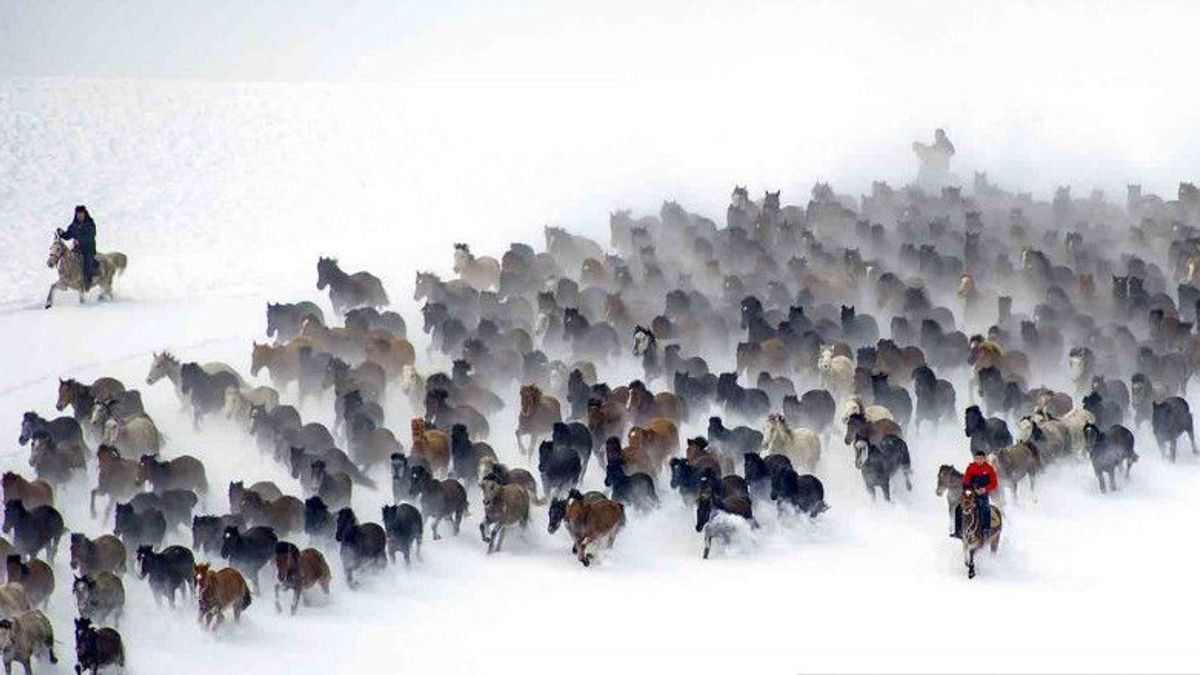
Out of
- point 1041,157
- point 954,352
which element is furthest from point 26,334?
point 1041,157

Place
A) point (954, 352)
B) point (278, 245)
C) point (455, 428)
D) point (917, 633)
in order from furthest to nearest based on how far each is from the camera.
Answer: point (278, 245), point (954, 352), point (455, 428), point (917, 633)

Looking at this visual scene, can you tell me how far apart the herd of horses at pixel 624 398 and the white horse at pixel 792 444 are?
3cm

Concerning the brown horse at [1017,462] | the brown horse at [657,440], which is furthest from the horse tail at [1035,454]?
the brown horse at [657,440]

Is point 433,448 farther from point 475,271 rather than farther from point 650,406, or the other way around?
point 475,271

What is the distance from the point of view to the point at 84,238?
29.0 metres

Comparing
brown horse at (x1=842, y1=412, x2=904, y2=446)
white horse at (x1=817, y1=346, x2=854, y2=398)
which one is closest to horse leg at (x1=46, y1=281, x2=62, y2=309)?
white horse at (x1=817, y1=346, x2=854, y2=398)

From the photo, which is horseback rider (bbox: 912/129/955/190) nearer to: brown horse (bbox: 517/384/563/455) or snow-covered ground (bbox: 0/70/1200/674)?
snow-covered ground (bbox: 0/70/1200/674)

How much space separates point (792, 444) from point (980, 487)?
309 cm

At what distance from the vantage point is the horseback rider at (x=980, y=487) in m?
20.3

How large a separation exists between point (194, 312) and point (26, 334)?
272 cm

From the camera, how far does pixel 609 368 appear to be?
2628 cm

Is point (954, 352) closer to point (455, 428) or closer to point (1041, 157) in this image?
point (455, 428)

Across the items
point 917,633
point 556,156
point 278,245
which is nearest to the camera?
point 917,633

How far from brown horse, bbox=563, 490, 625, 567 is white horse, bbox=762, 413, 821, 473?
271cm
